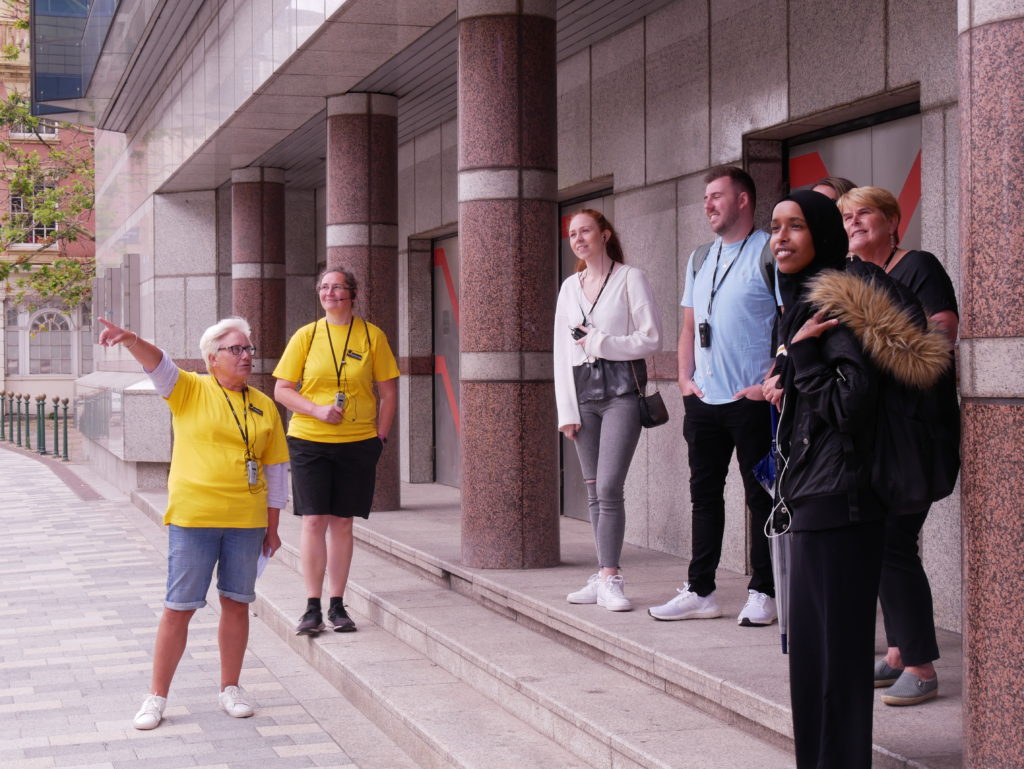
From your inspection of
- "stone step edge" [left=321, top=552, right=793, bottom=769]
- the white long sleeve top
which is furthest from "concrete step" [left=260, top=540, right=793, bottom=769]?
the white long sleeve top

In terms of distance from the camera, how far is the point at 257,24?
11969 millimetres

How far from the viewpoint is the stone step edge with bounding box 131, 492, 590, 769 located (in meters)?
5.25

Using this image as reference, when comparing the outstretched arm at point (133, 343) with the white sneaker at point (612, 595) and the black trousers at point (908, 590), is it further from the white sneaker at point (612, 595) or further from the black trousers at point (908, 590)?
the black trousers at point (908, 590)

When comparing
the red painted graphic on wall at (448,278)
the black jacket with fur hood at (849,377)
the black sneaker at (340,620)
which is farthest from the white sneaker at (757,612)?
the red painted graphic on wall at (448,278)

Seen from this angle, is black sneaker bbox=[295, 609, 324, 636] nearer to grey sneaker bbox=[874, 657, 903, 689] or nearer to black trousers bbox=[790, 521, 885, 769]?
grey sneaker bbox=[874, 657, 903, 689]

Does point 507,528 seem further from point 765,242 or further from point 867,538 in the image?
point 867,538

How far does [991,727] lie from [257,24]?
10074 mm

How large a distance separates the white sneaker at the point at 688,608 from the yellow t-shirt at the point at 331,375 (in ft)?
6.69

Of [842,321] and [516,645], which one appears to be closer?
[842,321]

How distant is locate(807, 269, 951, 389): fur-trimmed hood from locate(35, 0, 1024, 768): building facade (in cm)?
10

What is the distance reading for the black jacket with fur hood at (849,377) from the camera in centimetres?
361

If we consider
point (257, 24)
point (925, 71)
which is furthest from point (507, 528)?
point (257, 24)

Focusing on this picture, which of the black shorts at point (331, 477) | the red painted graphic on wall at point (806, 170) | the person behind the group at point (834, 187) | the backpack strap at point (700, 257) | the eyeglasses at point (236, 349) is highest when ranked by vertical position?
the red painted graphic on wall at point (806, 170)

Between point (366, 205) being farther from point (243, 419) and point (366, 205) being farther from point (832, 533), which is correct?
point (832, 533)
